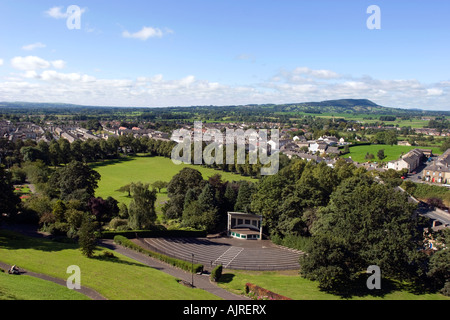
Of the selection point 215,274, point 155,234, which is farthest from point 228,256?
point 155,234

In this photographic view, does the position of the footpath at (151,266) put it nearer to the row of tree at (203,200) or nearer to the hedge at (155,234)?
the hedge at (155,234)

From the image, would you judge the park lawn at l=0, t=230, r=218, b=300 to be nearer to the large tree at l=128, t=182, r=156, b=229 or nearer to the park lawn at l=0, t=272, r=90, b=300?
the park lawn at l=0, t=272, r=90, b=300

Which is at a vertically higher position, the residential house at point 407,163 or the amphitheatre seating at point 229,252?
the residential house at point 407,163

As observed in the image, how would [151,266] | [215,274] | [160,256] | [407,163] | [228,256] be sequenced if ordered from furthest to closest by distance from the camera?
[407,163] < [228,256] < [160,256] < [151,266] < [215,274]

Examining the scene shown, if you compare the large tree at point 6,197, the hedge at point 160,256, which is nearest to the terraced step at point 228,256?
the hedge at point 160,256

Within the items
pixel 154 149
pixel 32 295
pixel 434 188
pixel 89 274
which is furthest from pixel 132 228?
pixel 154 149

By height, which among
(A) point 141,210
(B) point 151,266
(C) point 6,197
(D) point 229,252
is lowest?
(D) point 229,252

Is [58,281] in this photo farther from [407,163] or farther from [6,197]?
[407,163]
